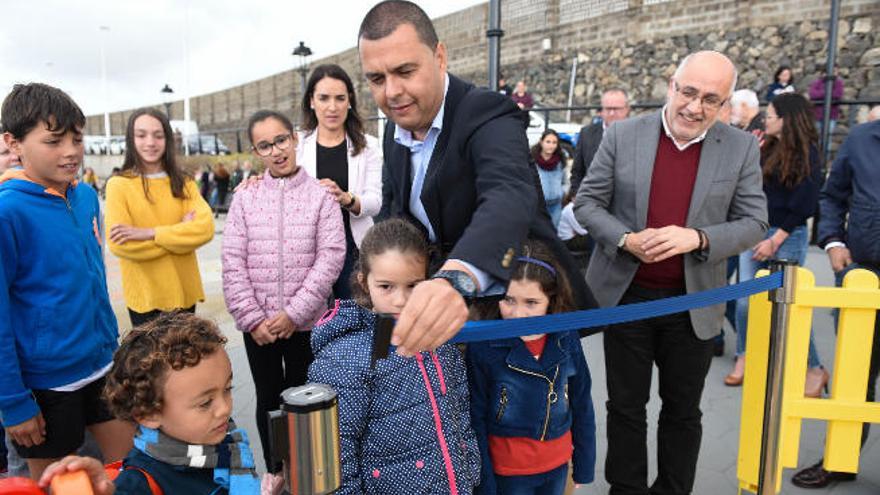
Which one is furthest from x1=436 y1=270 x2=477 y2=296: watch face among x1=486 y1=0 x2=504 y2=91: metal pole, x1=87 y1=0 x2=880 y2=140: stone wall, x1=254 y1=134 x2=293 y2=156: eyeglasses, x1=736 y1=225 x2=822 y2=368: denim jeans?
x1=87 y1=0 x2=880 y2=140: stone wall

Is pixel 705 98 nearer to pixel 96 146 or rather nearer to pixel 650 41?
pixel 650 41

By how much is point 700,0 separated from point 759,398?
55.4 feet

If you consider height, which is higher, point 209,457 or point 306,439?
point 306,439

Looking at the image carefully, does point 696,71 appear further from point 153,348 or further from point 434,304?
point 153,348

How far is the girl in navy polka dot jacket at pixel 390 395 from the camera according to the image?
72.7 inches

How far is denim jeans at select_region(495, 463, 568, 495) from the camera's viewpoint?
2.21 meters

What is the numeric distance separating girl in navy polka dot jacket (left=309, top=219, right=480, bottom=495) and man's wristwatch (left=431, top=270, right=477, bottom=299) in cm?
54

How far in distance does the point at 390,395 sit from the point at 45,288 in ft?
4.35

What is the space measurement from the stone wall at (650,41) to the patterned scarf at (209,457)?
15246 mm

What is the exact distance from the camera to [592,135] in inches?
206

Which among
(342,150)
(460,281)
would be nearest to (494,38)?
(342,150)

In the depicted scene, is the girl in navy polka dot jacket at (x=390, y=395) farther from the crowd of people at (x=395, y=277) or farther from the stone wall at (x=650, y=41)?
the stone wall at (x=650, y=41)

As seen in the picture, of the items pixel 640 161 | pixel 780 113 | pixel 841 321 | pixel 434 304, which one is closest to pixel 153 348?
pixel 434 304

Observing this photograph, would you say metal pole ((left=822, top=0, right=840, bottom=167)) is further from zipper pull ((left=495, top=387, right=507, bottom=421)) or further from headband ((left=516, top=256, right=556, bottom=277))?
zipper pull ((left=495, top=387, right=507, bottom=421))
